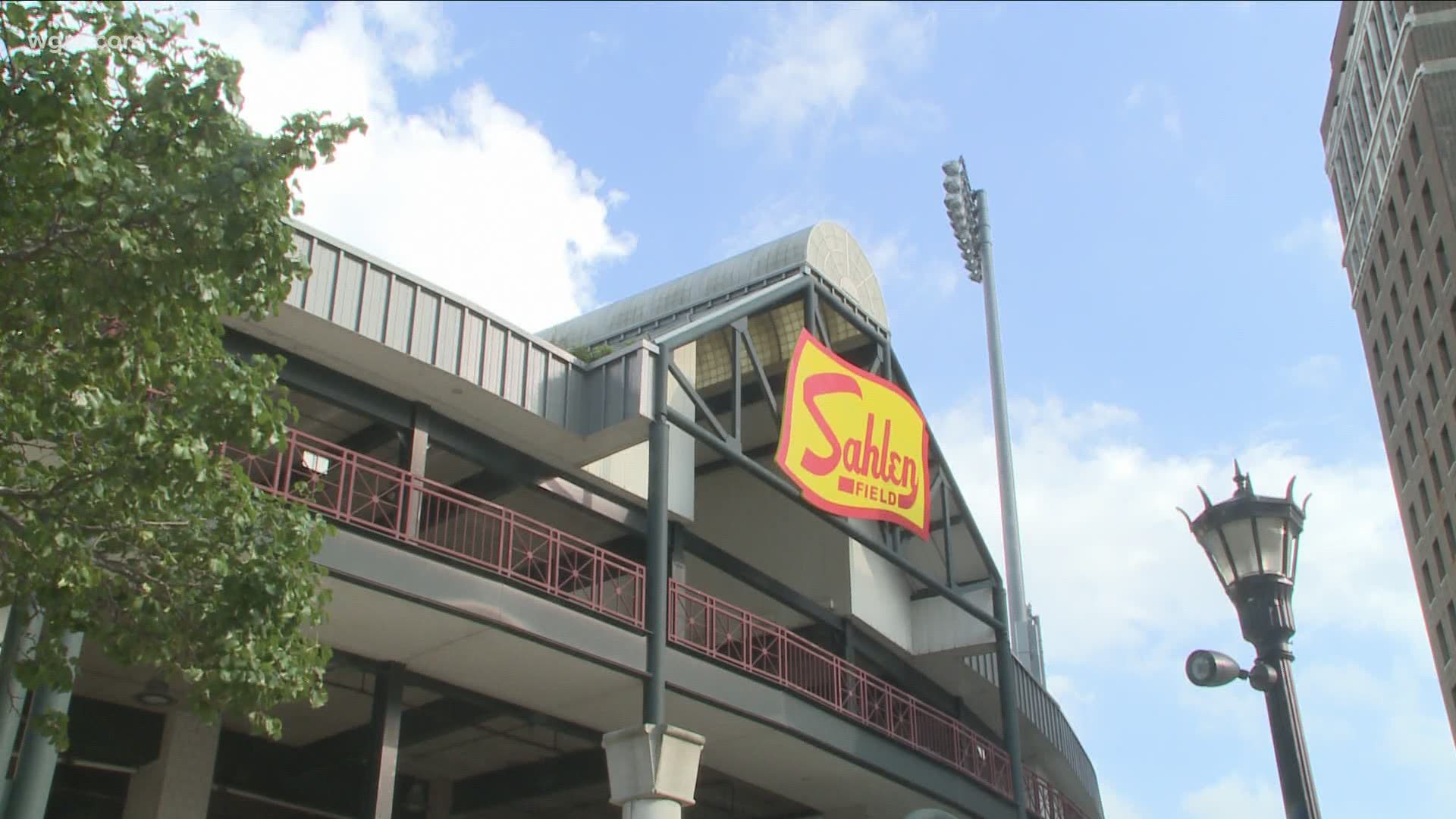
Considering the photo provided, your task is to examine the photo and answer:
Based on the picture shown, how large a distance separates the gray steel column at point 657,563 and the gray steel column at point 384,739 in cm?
310

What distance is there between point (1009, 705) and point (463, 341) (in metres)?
12.8

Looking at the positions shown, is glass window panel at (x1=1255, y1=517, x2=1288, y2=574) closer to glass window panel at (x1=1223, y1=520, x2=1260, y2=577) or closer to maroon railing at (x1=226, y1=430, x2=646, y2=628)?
glass window panel at (x1=1223, y1=520, x2=1260, y2=577)

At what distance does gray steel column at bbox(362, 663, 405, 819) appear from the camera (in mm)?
16422

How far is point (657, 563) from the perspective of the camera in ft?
58.2

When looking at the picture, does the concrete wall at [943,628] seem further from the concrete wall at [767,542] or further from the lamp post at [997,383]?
the lamp post at [997,383]

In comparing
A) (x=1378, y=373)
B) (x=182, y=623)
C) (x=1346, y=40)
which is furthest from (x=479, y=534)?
(x=1346, y=40)

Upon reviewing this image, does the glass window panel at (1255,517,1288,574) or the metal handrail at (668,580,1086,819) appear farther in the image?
the metal handrail at (668,580,1086,819)

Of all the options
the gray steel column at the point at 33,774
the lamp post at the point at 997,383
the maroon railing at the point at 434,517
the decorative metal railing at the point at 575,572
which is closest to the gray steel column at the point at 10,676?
the gray steel column at the point at 33,774

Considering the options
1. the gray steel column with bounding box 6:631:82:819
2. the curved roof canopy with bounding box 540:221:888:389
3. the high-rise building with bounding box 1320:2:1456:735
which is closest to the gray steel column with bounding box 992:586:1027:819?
the curved roof canopy with bounding box 540:221:888:389

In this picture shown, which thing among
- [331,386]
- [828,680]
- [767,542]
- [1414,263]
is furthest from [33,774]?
[1414,263]

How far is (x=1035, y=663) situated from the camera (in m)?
44.5

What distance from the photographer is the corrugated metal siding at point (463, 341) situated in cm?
1747

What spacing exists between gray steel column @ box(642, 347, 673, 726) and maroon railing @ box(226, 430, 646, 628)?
28 cm

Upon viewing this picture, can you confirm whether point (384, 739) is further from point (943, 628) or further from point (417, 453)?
point (943, 628)
